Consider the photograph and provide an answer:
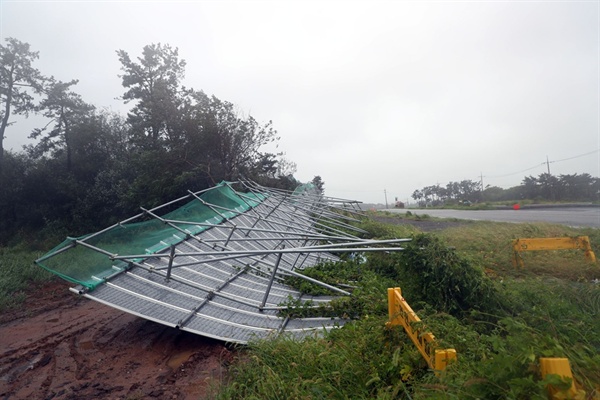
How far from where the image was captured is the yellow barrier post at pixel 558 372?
1815 mm

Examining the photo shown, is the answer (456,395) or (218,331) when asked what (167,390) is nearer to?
(218,331)

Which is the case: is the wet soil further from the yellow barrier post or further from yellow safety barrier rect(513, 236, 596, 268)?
yellow safety barrier rect(513, 236, 596, 268)

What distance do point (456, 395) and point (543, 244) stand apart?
636cm

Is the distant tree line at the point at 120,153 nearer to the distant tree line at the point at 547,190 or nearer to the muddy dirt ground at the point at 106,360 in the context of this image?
the muddy dirt ground at the point at 106,360

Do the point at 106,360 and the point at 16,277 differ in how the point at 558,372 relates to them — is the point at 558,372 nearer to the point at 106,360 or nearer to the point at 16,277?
the point at 106,360

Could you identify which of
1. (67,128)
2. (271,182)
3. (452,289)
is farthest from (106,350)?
(67,128)

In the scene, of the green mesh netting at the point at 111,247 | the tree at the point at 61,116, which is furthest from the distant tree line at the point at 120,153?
the green mesh netting at the point at 111,247

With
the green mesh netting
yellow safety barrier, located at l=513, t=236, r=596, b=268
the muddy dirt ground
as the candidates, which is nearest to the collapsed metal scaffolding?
the green mesh netting

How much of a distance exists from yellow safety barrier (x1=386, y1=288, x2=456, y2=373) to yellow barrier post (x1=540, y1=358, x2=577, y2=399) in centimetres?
85

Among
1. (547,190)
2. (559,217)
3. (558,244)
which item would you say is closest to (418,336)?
(558,244)

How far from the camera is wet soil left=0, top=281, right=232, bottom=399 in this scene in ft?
14.9

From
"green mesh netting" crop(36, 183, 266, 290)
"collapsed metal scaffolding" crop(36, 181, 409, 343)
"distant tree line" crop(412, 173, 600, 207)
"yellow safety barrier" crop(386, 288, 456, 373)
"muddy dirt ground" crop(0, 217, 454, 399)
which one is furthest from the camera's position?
"distant tree line" crop(412, 173, 600, 207)

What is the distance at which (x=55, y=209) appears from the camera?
19.2 metres

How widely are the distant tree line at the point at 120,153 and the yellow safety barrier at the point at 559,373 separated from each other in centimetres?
1478
